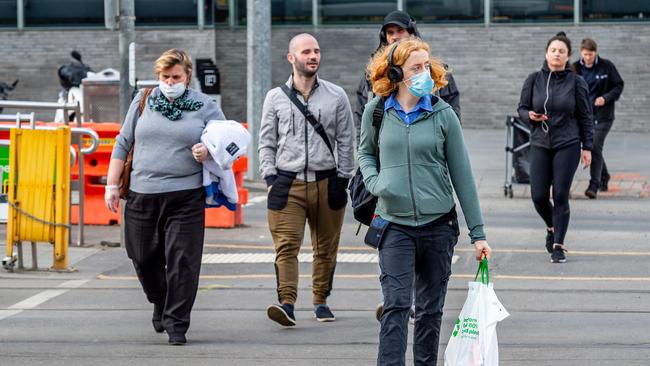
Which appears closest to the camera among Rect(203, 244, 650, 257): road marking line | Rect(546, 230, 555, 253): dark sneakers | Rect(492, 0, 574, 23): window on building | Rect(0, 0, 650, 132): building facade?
Rect(546, 230, 555, 253): dark sneakers

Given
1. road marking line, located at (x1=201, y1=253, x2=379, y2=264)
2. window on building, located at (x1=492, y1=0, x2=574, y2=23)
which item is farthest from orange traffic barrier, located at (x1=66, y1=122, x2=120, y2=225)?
window on building, located at (x1=492, y1=0, x2=574, y2=23)

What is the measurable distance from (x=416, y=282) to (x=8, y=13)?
2280 centimetres

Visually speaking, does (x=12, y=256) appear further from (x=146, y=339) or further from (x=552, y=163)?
(x=552, y=163)

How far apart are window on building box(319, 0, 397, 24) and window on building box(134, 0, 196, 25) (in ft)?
8.90

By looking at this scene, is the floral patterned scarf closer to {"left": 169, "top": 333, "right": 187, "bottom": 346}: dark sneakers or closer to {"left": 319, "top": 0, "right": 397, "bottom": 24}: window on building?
{"left": 169, "top": 333, "right": 187, "bottom": 346}: dark sneakers

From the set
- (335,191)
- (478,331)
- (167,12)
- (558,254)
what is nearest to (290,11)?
(167,12)

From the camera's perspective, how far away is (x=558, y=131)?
10.5 meters

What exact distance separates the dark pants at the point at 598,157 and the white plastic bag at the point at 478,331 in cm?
966

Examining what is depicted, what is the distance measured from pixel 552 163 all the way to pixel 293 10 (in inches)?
669

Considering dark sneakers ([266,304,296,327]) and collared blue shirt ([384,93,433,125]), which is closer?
collared blue shirt ([384,93,433,125])

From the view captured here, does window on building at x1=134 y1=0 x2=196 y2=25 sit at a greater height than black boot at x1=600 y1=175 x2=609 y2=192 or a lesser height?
greater

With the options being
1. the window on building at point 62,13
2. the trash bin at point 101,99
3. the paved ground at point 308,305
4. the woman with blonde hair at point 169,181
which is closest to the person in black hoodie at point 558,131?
the paved ground at point 308,305

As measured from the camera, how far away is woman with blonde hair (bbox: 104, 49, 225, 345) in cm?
766

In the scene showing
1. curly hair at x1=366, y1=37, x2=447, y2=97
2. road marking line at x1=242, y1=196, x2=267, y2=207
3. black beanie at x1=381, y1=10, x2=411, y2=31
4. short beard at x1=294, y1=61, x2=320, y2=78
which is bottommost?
road marking line at x1=242, y1=196, x2=267, y2=207
